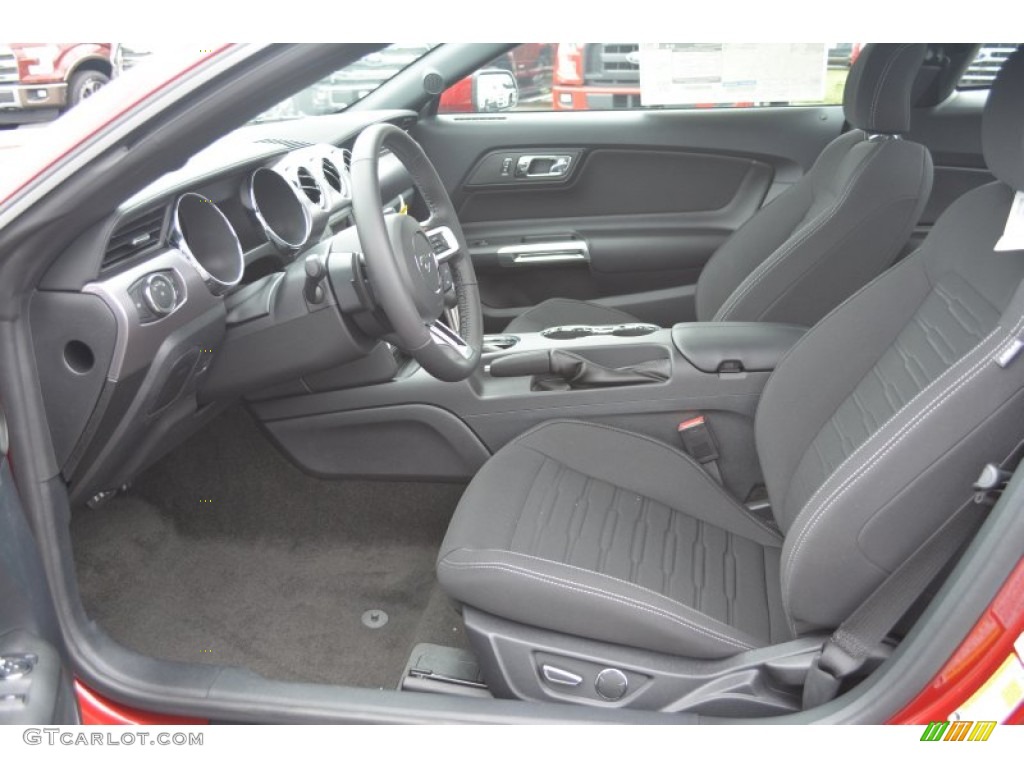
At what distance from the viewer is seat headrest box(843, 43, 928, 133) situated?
2.07m

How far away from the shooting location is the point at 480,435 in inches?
77.0

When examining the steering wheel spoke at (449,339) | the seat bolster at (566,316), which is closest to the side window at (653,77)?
the seat bolster at (566,316)

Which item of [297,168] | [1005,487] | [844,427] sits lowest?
[844,427]

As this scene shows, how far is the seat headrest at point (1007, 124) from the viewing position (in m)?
1.25

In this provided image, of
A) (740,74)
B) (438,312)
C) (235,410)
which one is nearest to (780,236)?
(740,74)

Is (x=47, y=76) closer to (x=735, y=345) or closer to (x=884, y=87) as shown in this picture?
(x=735, y=345)

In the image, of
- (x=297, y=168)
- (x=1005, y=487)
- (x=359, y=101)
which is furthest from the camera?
(x=359, y=101)

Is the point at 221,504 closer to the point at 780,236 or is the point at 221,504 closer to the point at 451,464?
the point at 451,464

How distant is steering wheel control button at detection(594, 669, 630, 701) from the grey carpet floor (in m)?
0.56

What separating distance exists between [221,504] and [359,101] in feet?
4.67

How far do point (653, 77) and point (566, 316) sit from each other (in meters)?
0.77

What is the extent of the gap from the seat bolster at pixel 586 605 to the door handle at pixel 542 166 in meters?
1.97

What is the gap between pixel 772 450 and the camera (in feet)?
5.37
